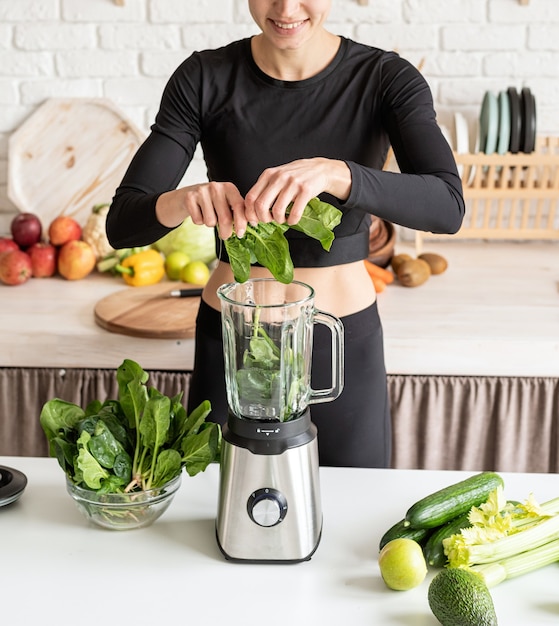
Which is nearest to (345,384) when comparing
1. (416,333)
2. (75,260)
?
(416,333)

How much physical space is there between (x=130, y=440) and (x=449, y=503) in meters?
Answer: 0.41

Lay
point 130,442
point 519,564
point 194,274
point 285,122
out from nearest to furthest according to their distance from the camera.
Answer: point 519,564, point 130,442, point 285,122, point 194,274

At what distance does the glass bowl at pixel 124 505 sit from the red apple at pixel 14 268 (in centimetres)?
139

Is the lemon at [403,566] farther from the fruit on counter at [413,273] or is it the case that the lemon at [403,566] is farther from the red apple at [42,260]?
the red apple at [42,260]

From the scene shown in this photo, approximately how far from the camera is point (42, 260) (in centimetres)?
248

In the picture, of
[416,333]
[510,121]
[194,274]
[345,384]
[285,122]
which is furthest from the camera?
[510,121]

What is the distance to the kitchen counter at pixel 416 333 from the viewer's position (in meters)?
2.09

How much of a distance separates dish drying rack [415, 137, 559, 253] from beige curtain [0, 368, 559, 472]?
0.59 meters

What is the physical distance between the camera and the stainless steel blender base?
1051mm

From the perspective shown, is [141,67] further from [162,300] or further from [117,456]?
[117,456]

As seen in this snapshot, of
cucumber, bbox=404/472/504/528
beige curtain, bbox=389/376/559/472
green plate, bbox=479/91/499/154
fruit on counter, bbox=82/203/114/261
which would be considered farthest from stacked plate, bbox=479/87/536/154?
cucumber, bbox=404/472/504/528

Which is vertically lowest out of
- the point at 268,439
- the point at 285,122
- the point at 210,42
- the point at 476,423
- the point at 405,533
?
the point at 476,423

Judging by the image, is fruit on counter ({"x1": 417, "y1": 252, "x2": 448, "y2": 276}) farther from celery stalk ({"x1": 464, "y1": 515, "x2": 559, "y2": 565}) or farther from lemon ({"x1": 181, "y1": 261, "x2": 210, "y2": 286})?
celery stalk ({"x1": 464, "y1": 515, "x2": 559, "y2": 565})

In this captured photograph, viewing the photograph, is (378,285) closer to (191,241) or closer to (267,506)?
(191,241)
